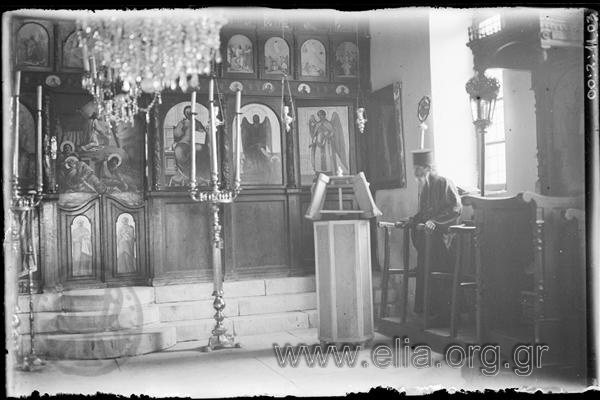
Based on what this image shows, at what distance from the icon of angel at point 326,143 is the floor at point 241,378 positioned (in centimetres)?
159

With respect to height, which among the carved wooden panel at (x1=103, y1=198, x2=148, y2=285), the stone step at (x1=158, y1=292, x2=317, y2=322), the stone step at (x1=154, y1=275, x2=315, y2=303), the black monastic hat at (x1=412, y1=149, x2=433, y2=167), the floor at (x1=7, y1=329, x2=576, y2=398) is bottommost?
the floor at (x1=7, y1=329, x2=576, y2=398)

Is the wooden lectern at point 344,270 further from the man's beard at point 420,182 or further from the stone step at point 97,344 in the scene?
the stone step at point 97,344

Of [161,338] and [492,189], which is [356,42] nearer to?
[492,189]

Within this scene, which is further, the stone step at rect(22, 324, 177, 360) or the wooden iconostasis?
the wooden iconostasis

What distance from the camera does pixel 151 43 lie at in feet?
12.5

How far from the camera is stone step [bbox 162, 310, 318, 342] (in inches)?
193

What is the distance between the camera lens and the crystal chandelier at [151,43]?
3.71 meters

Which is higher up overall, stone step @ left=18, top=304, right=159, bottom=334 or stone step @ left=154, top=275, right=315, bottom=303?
stone step @ left=154, top=275, right=315, bottom=303

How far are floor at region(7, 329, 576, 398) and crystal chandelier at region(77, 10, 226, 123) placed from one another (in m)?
1.76

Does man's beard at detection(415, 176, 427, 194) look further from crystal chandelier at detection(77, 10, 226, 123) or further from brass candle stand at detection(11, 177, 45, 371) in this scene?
brass candle stand at detection(11, 177, 45, 371)

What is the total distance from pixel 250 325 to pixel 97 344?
3.81ft

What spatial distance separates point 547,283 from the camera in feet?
12.2

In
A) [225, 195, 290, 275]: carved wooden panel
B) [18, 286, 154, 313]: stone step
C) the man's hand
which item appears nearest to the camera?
the man's hand

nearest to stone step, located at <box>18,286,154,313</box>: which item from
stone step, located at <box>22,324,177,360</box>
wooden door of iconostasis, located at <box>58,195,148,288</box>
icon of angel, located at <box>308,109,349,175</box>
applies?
wooden door of iconostasis, located at <box>58,195,148,288</box>
